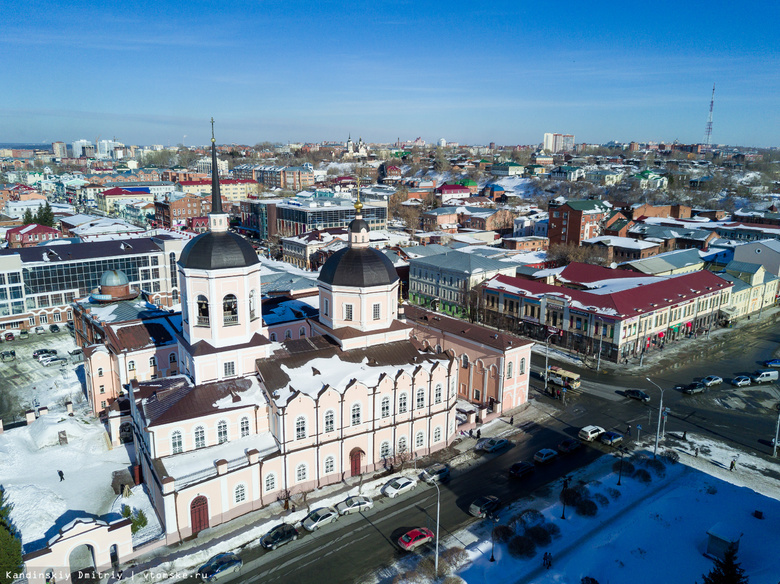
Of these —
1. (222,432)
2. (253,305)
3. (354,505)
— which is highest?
(253,305)

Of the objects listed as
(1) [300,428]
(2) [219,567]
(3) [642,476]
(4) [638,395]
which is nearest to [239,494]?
(2) [219,567]

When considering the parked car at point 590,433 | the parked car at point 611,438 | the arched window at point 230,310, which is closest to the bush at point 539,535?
the parked car at point 590,433

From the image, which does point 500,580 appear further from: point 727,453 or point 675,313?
point 675,313

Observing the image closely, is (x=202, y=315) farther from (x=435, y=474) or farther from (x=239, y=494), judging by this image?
(x=435, y=474)

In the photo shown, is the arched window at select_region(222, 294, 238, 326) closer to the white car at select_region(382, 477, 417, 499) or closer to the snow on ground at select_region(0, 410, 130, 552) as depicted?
the snow on ground at select_region(0, 410, 130, 552)

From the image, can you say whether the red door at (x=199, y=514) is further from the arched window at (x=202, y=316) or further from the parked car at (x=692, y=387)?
the parked car at (x=692, y=387)

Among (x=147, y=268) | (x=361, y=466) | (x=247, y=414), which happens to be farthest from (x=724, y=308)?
(x=147, y=268)

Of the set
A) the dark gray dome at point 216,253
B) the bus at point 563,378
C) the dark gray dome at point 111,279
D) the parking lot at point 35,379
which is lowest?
the parking lot at point 35,379
